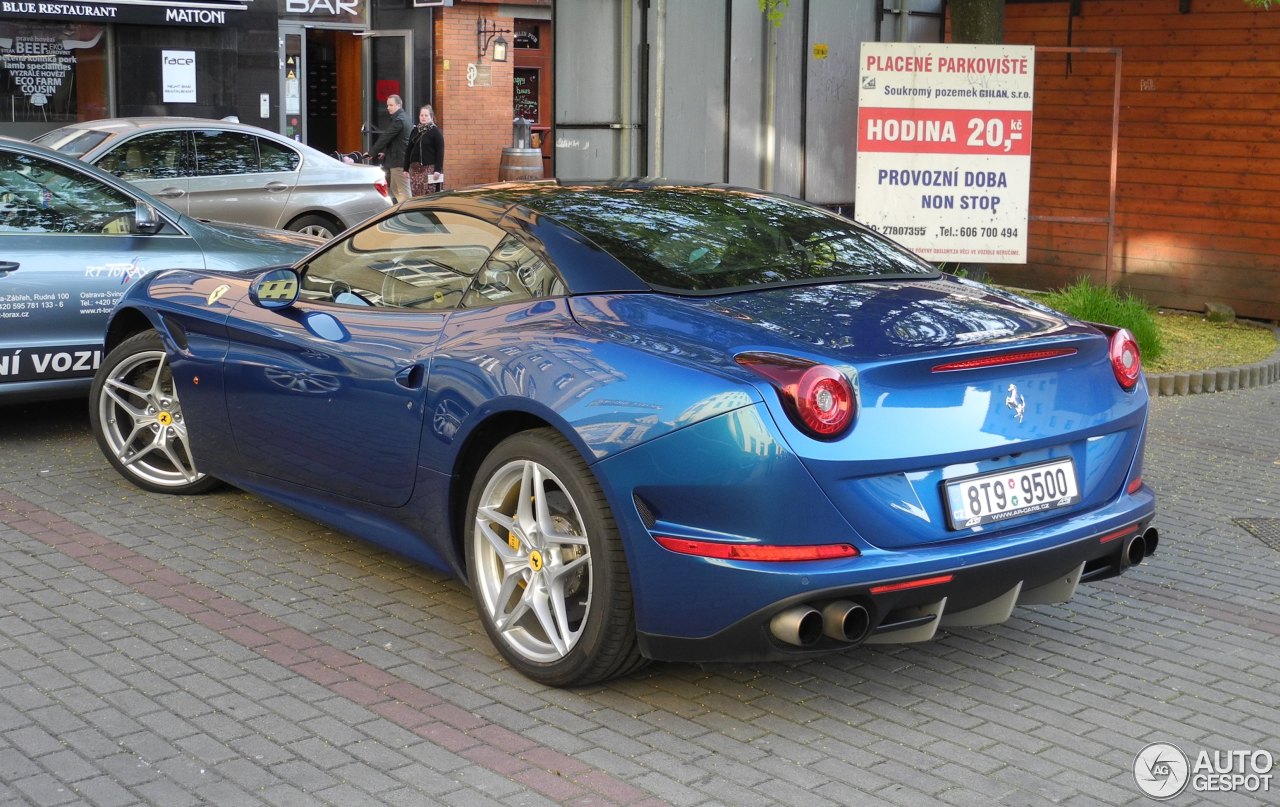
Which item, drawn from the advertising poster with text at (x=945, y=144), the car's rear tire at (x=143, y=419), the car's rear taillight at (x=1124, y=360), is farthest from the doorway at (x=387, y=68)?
the car's rear taillight at (x=1124, y=360)

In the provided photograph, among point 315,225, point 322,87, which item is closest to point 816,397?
point 315,225

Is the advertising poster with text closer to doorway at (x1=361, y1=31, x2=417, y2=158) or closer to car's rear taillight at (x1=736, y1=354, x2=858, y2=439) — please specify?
car's rear taillight at (x1=736, y1=354, x2=858, y2=439)

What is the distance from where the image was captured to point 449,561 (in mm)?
4969

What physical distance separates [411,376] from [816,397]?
153 centimetres

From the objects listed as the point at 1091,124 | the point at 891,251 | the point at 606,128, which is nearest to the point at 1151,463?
the point at 891,251

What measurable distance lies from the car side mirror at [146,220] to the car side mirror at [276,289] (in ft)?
8.22

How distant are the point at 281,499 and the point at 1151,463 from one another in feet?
15.4

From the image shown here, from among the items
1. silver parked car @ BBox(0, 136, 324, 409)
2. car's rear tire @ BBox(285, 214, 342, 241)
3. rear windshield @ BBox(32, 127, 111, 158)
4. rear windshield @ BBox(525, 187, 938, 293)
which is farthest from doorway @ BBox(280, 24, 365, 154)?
rear windshield @ BBox(525, 187, 938, 293)

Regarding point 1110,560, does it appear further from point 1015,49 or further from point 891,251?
point 1015,49

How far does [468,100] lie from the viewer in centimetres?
2675

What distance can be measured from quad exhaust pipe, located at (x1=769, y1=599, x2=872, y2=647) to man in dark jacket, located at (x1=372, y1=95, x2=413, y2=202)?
18.4 meters

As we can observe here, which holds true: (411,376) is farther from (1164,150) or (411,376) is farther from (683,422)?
(1164,150)

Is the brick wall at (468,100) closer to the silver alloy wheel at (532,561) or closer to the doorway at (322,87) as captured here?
the doorway at (322,87)

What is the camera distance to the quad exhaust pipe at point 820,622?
158 inches
